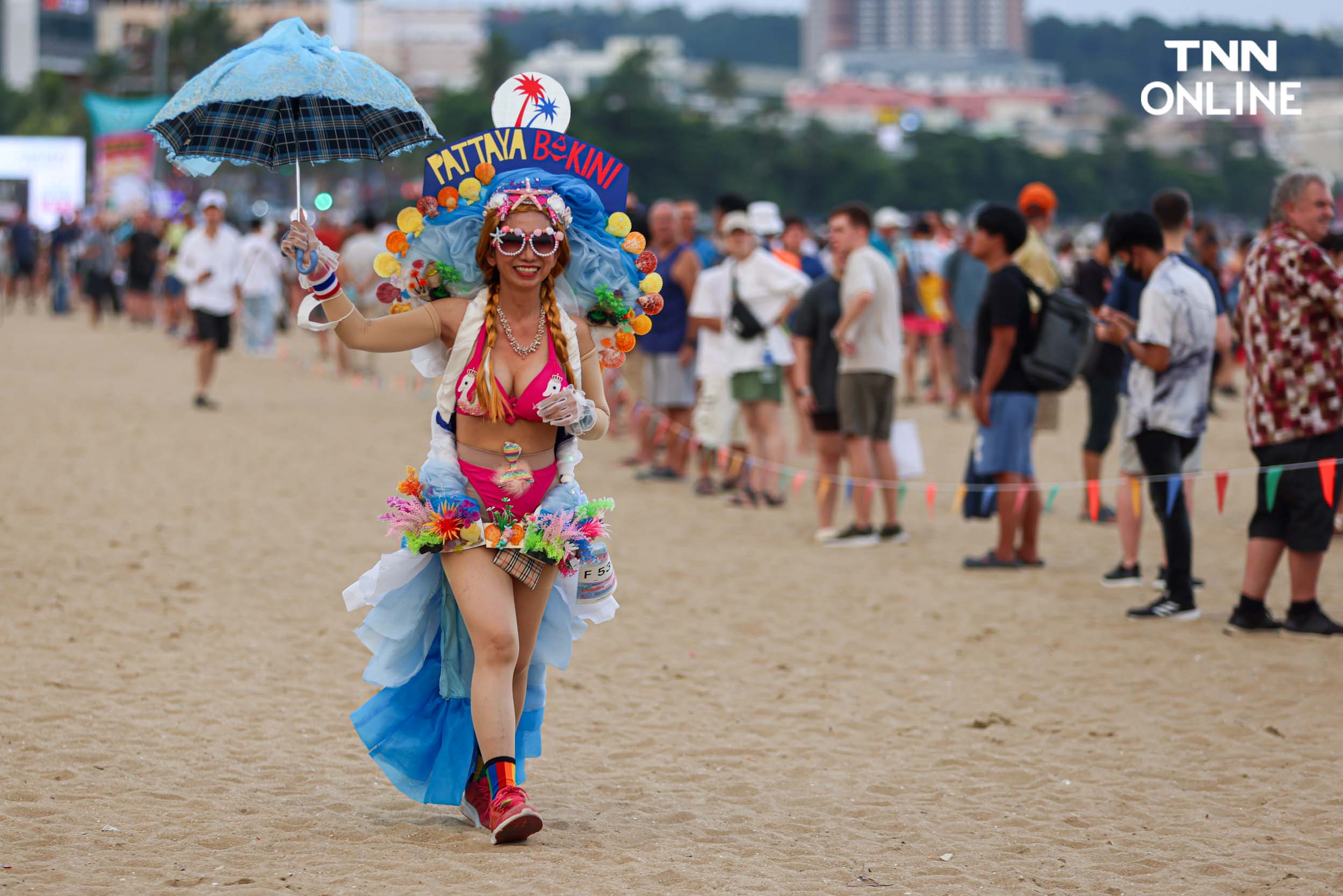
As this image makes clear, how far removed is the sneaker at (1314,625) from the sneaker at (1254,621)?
7 cm

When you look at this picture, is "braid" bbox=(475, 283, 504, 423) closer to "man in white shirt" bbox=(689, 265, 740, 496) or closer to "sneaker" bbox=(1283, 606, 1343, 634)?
"sneaker" bbox=(1283, 606, 1343, 634)

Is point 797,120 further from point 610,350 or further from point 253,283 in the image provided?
point 610,350

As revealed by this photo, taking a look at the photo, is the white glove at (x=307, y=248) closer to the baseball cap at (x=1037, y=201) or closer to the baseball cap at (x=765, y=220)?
the baseball cap at (x=1037, y=201)

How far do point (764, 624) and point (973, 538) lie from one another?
3003 mm

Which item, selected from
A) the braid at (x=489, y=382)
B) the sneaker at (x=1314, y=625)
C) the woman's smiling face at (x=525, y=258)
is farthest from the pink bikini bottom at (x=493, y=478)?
the sneaker at (x=1314, y=625)

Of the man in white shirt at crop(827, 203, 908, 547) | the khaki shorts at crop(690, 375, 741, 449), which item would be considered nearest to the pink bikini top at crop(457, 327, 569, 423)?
the man in white shirt at crop(827, 203, 908, 547)

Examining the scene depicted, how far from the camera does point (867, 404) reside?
9562 mm

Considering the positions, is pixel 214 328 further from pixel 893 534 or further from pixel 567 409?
pixel 567 409

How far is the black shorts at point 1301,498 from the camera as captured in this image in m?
7.02

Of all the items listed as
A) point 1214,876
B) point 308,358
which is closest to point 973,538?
point 1214,876

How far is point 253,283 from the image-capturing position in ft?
62.1

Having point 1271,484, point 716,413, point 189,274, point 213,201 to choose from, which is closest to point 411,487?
point 1271,484

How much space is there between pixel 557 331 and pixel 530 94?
0.74m

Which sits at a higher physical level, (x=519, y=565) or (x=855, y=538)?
(x=519, y=565)
